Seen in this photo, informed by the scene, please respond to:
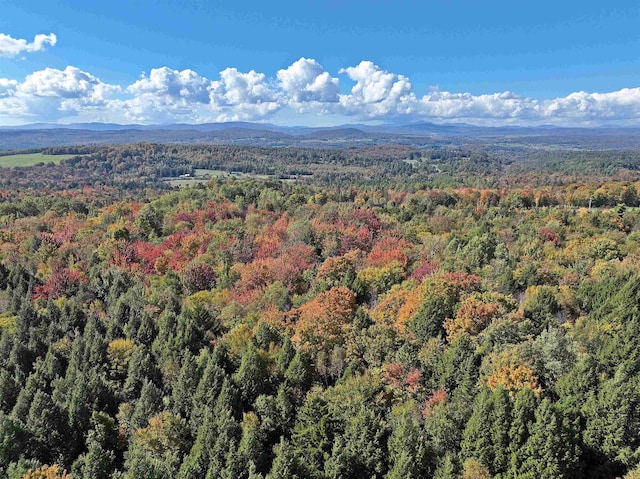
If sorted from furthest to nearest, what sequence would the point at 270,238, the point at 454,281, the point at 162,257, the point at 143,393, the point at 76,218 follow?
the point at 76,218 → the point at 270,238 → the point at 162,257 → the point at 454,281 → the point at 143,393

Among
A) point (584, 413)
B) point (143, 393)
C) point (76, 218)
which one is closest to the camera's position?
point (584, 413)

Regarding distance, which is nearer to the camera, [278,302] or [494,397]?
[494,397]

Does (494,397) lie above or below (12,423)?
above

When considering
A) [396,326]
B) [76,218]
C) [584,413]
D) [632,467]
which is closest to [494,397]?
[584,413]

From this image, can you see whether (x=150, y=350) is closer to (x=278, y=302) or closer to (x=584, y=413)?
(x=278, y=302)

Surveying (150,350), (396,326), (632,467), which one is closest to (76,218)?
(150,350)

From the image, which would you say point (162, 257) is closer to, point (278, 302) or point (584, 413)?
point (278, 302)
